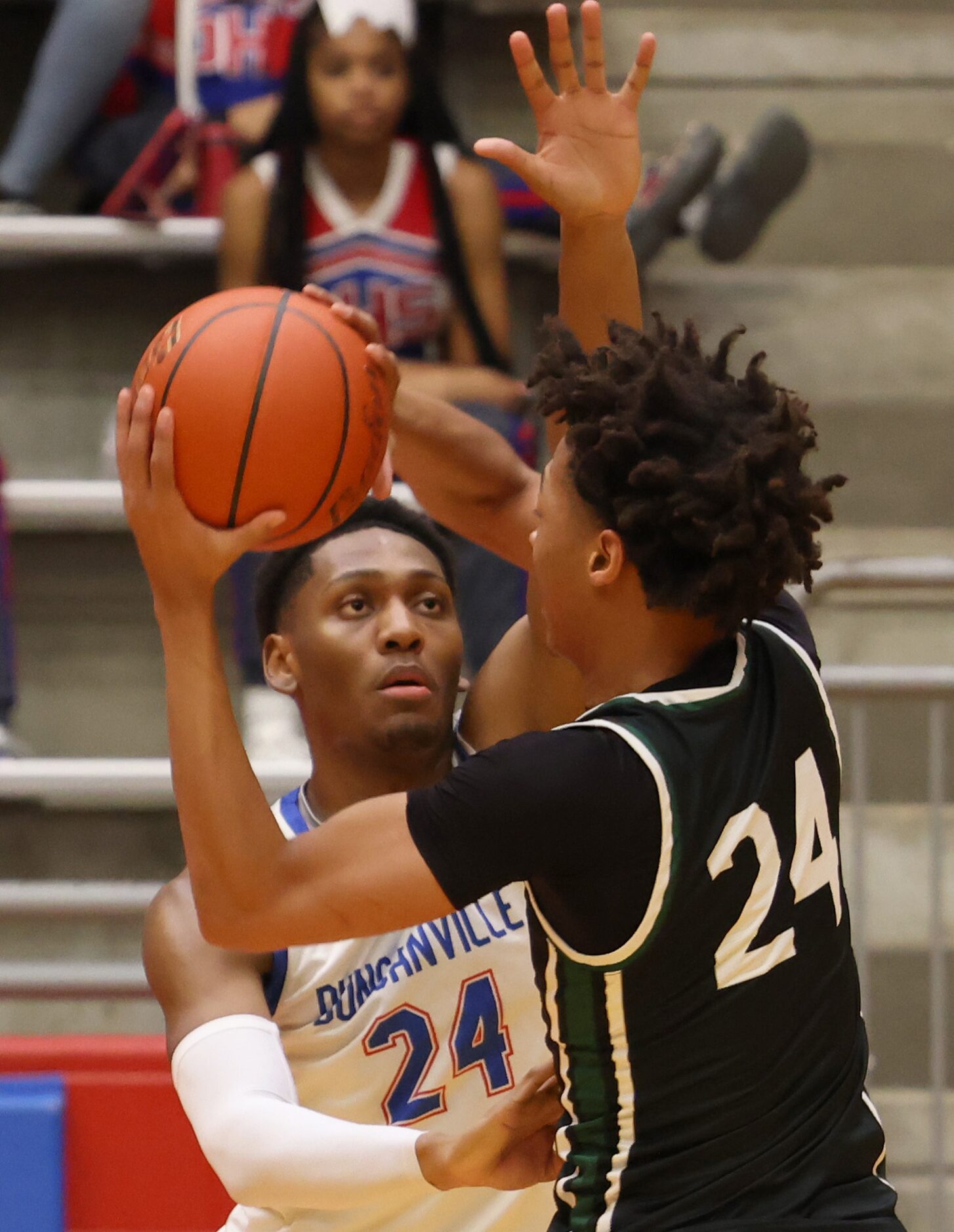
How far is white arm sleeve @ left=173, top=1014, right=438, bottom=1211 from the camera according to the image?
202cm

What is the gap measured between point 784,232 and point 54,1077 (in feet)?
11.2

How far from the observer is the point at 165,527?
5.67ft

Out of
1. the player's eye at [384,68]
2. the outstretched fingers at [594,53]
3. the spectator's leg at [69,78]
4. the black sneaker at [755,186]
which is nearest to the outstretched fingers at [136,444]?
the outstretched fingers at [594,53]

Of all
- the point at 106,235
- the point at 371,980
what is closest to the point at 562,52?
the point at 371,980

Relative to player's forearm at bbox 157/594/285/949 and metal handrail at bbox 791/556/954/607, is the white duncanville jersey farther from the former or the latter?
metal handrail at bbox 791/556/954/607

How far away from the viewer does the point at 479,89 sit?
5043 mm

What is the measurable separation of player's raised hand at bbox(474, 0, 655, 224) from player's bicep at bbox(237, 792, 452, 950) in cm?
85

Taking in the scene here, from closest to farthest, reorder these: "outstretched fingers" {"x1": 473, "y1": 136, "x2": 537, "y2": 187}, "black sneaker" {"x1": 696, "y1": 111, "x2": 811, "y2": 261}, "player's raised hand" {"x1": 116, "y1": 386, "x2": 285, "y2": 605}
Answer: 1. "player's raised hand" {"x1": 116, "y1": 386, "x2": 285, "y2": 605}
2. "outstretched fingers" {"x1": 473, "y1": 136, "x2": 537, "y2": 187}
3. "black sneaker" {"x1": 696, "y1": 111, "x2": 811, "y2": 261}

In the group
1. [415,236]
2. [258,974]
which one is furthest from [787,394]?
[415,236]

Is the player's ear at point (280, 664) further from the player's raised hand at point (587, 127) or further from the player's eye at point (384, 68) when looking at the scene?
the player's eye at point (384, 68)

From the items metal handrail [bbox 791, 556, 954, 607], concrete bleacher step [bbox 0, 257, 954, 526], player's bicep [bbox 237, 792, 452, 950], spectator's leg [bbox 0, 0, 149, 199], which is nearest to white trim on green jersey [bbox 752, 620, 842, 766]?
player's bicep [bbox 237, 792, 452, 950]

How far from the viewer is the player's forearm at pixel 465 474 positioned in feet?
7.87

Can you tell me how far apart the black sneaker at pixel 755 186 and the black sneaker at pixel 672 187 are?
0.60 ft

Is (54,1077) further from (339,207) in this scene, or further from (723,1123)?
(339,207)
